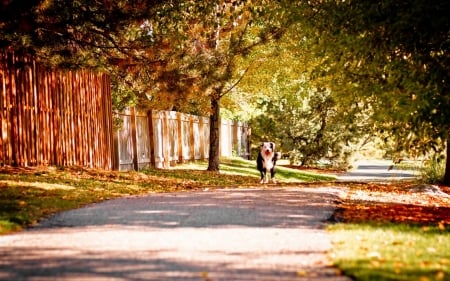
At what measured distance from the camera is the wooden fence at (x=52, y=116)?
1520cm

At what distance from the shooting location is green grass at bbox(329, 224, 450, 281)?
602 cm

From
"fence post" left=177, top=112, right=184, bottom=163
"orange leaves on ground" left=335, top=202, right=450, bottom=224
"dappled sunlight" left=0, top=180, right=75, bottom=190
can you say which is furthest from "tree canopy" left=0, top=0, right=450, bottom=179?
"dappled sunlight" left=0, top=180, right=75, bottom=190

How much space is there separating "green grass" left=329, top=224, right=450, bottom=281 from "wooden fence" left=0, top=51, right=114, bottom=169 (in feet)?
29.8

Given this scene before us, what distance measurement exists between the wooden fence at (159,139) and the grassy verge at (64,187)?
111 centimetres

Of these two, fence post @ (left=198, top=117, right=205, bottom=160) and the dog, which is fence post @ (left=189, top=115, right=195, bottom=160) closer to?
fence post @ (left=198, top=117, right=205, bottom=160)

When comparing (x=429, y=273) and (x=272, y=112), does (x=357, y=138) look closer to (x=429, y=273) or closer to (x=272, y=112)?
(x=272, y=112)

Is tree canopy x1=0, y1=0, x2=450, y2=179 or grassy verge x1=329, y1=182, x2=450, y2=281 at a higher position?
tree canopy x1=0, y1=0, x2=450, y2=179

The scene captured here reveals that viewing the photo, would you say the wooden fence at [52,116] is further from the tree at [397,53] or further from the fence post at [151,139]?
the tree at [397,53]

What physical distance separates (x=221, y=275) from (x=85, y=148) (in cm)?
1320

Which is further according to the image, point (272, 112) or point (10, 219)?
point (272, 112)

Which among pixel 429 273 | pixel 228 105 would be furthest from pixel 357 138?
pixel 429 273

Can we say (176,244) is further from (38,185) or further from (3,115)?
(3,115)

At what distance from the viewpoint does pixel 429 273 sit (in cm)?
608

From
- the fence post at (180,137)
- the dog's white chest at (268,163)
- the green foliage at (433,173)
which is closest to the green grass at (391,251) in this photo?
the dog's white chest at (268,163)
